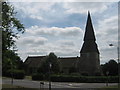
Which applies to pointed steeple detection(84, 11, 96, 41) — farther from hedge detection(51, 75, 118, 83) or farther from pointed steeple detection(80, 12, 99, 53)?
hedge detection(51, 75, 118, 83)

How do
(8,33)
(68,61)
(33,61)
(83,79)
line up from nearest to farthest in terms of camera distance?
(8,33)
(83,79)
(68,61)
(33,61)

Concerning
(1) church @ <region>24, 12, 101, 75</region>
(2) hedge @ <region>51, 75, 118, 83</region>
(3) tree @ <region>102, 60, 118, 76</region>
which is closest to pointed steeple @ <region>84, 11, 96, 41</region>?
(1) church @ <region>24, 12, 101, 75</region>

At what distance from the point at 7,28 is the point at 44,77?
4489 centimetres

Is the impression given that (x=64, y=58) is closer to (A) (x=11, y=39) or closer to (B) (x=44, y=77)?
(B) (x=44, y=77)

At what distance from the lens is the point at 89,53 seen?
263 feet

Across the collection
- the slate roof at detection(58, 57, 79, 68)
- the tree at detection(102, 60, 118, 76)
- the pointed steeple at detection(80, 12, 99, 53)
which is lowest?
the tree at detection(102, 60, 118, 76)

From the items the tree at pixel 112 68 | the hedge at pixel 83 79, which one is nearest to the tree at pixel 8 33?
the hedge at pixel 83 79

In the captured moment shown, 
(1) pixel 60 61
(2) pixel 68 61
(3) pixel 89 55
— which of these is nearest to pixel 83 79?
(3) pixel 89 55

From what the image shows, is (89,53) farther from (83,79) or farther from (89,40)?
(83,79)

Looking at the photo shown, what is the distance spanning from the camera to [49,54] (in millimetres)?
69938

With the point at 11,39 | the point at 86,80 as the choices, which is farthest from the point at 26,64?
the point at 11,39

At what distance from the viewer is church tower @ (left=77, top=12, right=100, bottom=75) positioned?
7919 cm

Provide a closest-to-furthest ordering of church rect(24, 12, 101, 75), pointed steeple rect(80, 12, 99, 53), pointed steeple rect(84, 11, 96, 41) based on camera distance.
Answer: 1. church rect(24, 12, 101, 75)
2. pointed steeple rect(84, 11, 96, 41)
3. pointed steeple rect(80, 12, 99, 53)

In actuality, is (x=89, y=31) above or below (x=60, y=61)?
above
